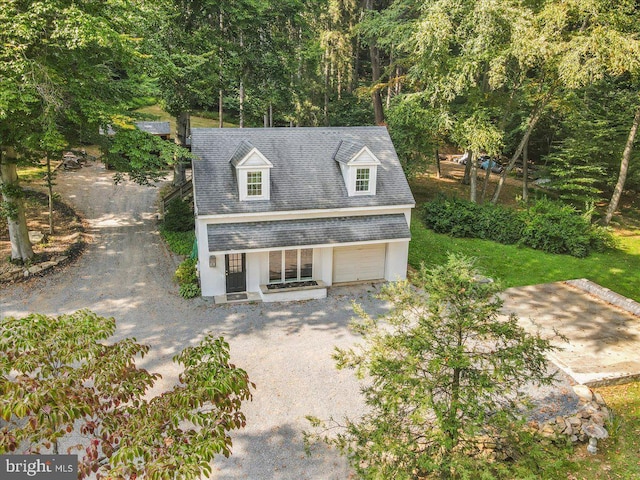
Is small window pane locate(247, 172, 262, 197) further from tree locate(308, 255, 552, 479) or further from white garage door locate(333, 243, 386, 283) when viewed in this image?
tree locate(308, 255, 552, 479)

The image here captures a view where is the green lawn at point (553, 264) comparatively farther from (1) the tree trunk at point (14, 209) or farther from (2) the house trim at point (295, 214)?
(1) the tree trunk at point (14, 209)

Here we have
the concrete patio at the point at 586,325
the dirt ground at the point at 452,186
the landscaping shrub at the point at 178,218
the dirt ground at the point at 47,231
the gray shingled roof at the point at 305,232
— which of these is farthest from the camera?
the dirt ground at the point at 452,186

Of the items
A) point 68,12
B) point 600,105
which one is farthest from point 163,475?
point 600,105

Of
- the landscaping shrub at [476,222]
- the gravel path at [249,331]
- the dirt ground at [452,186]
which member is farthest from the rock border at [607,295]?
the dirt ground at [452,186]

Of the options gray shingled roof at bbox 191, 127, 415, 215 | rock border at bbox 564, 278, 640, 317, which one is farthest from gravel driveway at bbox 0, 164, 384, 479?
rock border at bbox 564, 278, 640, 317

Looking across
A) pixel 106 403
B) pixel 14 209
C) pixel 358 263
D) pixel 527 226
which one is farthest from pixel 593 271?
pixel 14 209

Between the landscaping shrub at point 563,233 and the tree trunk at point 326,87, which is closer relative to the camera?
the landscaping shrub at point 563,233
